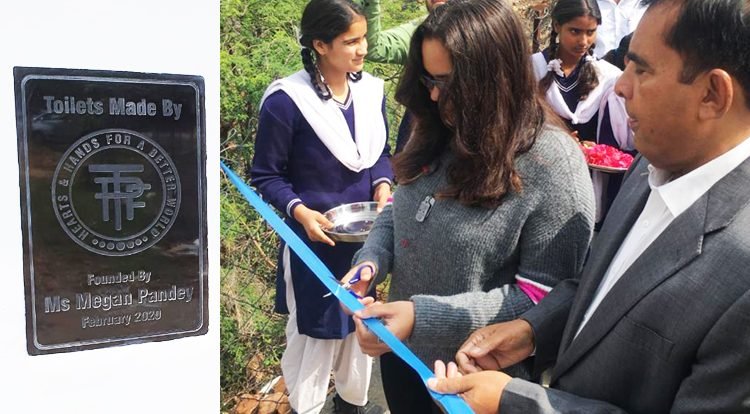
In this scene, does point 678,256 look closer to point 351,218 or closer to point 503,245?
point 503,245

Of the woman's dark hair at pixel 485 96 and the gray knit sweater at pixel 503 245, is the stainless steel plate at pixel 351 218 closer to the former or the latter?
the gray knit sweater at pixel 503 245

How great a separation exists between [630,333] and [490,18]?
2.91ft

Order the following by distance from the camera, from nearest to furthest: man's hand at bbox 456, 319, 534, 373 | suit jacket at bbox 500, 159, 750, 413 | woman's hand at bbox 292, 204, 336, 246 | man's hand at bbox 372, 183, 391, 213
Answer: suit jacket at bbox 500, 159, 750, 413
man's hand at bbox 456, 319, 534, 373
woman's hand at bbox 292, 204, 336, 246
man's hand at bbox 372, 183, 391, 213

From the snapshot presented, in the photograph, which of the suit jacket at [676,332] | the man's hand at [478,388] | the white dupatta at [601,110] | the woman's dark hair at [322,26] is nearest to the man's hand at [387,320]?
the man's hand at [478,388]

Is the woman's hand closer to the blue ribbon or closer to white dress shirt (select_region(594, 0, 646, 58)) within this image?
the blue ribbon

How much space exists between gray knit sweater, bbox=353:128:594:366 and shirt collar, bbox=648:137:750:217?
1.46ft

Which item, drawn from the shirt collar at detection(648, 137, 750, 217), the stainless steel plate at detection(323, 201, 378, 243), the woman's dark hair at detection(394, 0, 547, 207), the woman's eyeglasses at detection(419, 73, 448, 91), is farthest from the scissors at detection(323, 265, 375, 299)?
the shirt collar at detection(648, 137, 750, 217)

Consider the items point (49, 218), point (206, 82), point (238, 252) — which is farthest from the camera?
point (238, 252)

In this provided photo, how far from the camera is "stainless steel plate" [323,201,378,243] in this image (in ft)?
8.67

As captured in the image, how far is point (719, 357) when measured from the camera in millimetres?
1004

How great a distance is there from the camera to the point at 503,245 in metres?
1.69

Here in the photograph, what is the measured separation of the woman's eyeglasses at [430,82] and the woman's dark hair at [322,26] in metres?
1.03

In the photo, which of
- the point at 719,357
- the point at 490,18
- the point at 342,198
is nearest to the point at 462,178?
the point at 490,18

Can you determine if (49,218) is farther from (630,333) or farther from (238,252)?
(238,252)
